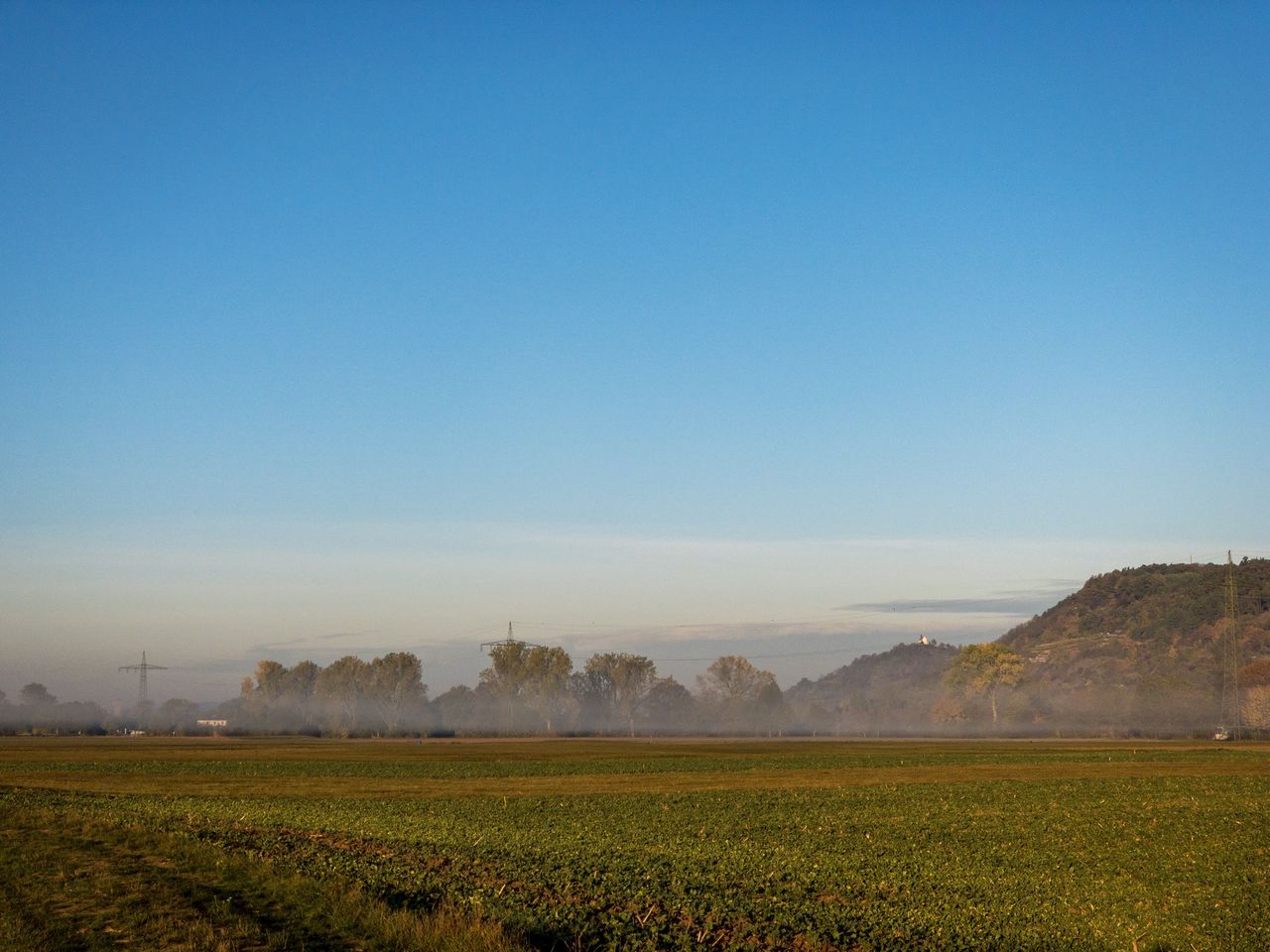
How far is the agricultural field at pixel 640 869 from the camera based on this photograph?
67.4ft

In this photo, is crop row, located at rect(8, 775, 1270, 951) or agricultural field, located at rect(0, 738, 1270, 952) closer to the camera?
agricultural field, located at rect(0, 738, 1270, 952)

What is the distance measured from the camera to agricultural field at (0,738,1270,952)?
67.4 feet

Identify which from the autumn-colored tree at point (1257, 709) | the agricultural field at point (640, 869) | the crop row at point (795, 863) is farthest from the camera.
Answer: the autumn-colored tree at point (1257, 709)

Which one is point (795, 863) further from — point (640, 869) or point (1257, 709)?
point (1257, 709)

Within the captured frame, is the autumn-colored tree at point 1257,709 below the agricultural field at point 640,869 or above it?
below

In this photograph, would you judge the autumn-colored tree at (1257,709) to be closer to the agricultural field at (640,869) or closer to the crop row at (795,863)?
the agricultural field at (640,869)

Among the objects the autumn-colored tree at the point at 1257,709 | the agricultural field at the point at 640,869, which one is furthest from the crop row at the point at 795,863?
the autumn-colored tree at the point at 1257,709

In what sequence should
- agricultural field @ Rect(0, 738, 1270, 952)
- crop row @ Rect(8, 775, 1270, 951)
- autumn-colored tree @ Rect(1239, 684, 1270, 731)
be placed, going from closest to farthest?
1. agricultural field @ Rect(0, 738, 1270, 952)
2. crop row @ Rect(8, 775, 1270, 951)
3. autumn-colored tree @ Rect(1239, 684, 1270, 731)

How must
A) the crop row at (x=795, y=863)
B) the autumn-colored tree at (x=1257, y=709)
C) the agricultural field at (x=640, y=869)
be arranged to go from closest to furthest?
the agricultural field at (x=640, y=869) → the crop row at (x=795, y=863) → the autumn-colored tree at (x=1257, y=709)

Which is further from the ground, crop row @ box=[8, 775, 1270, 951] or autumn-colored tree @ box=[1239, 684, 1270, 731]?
crop row @ box=[8, 775, 1270, 951]

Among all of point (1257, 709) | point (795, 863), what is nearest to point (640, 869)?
point (795, 863)

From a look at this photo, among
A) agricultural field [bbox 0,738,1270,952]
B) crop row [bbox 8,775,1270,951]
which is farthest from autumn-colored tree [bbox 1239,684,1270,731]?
crop row [bbox 8,775,1270,951]

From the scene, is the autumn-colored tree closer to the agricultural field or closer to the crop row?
the agricultural field

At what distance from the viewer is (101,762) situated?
96.2m
